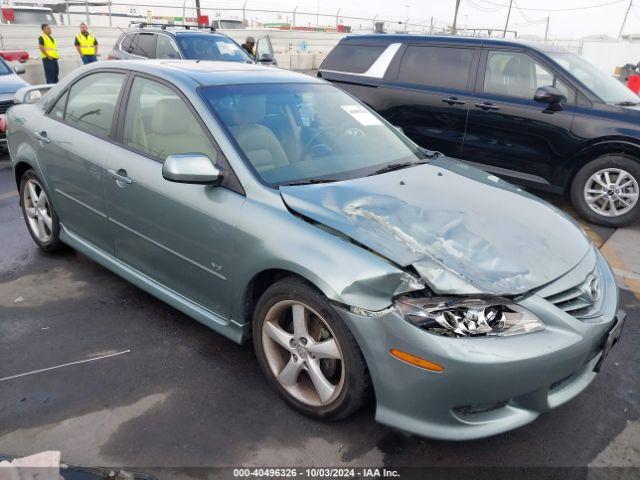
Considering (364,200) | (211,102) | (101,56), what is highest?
(211,102)

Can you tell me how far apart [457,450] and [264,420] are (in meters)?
0.93

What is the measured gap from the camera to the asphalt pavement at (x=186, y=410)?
7.92 feet

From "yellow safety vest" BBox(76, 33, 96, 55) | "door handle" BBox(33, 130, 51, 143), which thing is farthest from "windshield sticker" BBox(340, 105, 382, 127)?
"yellow safety vest" BBox(76, 33, 96, 55)

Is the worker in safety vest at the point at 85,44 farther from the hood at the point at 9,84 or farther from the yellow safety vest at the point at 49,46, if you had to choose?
the hood at the point at 9,84

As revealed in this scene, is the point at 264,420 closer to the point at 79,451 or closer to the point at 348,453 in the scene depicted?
the point at 348,453

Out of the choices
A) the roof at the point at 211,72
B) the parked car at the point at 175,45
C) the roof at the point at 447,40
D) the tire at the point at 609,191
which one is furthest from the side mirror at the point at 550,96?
the parked car at the point at 175,45

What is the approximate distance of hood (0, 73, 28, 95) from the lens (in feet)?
25.9

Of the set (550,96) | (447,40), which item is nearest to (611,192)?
(550,96)

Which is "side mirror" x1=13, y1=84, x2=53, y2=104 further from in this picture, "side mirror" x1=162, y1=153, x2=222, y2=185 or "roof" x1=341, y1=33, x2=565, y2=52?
"roof" x1=341, y1=33, x2=565, y2=52

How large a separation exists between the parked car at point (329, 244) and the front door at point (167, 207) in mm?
12

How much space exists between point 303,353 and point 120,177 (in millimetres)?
1643

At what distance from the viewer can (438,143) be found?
6508 mm

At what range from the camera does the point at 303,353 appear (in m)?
2.58

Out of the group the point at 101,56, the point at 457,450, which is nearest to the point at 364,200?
the point at 457,450
